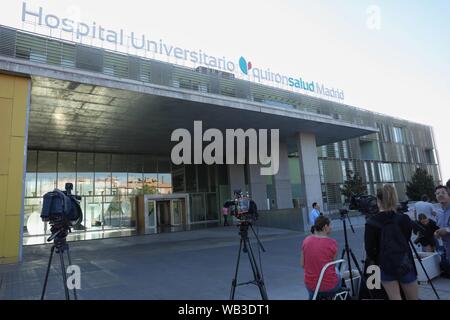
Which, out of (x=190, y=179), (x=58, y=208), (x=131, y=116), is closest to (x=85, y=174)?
(x=190, y=179)

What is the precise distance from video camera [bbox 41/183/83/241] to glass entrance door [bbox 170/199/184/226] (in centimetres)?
2172

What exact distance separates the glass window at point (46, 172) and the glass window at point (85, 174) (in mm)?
1663

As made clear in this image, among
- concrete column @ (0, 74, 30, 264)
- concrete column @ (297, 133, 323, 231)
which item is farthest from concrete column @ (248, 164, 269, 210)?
concrete column @ (0, 74, 30, 264)

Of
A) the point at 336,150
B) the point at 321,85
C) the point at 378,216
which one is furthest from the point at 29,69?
the point at 336,150

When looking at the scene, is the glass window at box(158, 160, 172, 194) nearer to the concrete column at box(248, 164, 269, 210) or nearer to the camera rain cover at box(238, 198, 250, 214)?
the concrete column at box(248, 164, 269, 210)

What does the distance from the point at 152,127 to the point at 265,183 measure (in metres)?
11.4

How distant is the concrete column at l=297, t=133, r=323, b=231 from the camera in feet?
66.0

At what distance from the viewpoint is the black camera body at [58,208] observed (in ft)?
14.5

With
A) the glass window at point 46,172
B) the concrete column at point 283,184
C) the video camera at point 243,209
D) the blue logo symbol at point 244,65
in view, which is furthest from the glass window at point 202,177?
the video camera at point 243,209

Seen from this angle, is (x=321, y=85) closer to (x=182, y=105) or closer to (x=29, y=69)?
(x=182, y=105)

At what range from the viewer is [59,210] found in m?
4.44

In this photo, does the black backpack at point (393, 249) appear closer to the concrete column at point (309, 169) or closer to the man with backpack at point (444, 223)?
the man with backpack at point (444, 223)

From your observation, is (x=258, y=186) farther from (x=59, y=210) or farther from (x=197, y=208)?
(x=59, y=210)

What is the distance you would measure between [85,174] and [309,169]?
16.5 m
